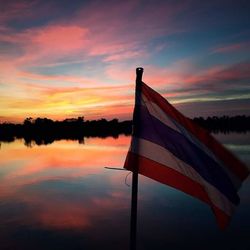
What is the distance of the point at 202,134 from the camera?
644cm

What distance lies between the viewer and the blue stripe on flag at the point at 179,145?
6.12 m

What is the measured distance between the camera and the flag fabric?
5.99m

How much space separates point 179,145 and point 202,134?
60cm

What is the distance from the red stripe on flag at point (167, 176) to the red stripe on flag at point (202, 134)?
2.86 feet

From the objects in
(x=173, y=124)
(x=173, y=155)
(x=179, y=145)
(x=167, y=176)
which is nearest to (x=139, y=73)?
(x=173, y=124)

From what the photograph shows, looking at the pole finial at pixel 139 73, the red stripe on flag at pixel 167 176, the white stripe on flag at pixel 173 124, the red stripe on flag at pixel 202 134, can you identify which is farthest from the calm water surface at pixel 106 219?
the pole finial at pixel 139 73

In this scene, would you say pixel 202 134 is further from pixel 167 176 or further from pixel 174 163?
pixel 167 176

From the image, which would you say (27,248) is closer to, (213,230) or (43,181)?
(213,230)

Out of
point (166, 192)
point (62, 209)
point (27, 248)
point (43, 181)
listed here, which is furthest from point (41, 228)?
point (43, 181)

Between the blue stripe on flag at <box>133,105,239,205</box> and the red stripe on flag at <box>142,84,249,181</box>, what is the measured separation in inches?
10.1

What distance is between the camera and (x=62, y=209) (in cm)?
2339

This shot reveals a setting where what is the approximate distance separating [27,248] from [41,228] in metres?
3.08

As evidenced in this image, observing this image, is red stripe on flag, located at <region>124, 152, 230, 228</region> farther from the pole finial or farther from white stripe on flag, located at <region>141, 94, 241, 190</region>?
the pole finial

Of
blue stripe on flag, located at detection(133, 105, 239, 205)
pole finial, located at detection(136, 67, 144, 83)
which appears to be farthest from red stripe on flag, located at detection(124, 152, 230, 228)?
pole finial, located at detection(136, 67, 144, 83)
